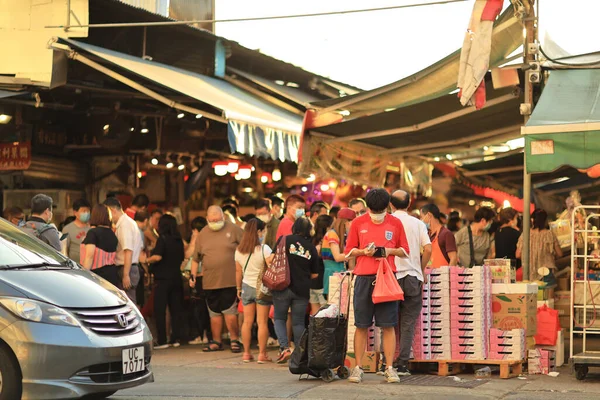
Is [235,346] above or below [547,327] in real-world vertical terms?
below

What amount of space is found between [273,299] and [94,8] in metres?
7.33

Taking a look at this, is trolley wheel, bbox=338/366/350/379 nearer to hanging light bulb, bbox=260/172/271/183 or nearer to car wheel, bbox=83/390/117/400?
car wheel, bbox=83/390/117/400

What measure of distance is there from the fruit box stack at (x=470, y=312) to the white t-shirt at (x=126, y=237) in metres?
4.77

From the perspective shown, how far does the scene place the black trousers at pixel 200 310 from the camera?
51.0 ft

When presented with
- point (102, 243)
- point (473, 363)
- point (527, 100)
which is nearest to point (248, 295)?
point (102, 243)

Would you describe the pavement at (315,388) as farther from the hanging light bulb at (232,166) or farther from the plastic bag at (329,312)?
the hanging light bulb at (232,166)

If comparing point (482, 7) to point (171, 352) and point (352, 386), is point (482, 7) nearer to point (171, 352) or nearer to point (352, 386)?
point (352, 386)

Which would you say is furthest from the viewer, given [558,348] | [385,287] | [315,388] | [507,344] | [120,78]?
[120,78]

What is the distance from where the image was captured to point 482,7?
41.4 ft

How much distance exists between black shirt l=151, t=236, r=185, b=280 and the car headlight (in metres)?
6.86

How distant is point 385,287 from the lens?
10531 mm

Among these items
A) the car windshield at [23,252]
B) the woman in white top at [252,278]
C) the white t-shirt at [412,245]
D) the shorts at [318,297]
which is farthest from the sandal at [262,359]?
the car windshield at [23,252]

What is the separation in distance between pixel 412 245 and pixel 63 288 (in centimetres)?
417

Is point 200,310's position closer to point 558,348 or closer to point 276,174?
point 558,348
